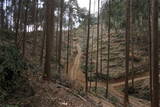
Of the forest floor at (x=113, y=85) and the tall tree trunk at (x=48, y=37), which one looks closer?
the tall tree trunk at (x=48, y=37)

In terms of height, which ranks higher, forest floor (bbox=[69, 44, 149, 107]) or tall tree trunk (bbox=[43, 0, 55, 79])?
tall tree trunk (bbox=[43, 0, 55, 79])

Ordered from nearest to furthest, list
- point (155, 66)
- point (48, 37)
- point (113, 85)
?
point (155, 66) < point (48, 37) < point (113, 85)

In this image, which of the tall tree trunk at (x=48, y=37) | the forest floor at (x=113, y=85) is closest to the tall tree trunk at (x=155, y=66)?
the tall tree trunk at (x=48, y=37)

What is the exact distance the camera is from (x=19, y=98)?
7.17 meters

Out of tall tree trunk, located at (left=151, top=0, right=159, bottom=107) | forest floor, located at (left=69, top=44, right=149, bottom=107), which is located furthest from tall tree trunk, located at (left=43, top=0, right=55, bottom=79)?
forest floor, located at (left=69, top=44, right=149, bottom=107)

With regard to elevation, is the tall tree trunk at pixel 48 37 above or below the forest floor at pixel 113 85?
above

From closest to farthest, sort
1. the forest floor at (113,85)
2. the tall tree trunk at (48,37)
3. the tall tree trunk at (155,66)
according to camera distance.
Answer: the tall tree trunk at (155,66)
the tall tree trunk at (48,37)
the forest floor at (113,85)

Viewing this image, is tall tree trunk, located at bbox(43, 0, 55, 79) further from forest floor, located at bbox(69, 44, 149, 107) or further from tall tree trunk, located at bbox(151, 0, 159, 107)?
forest floor, located at bbox(69, 44, 149, 107)

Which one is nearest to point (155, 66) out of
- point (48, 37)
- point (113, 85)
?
point (48, 37)

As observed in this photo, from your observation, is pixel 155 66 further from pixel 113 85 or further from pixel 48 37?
pixel 113 85

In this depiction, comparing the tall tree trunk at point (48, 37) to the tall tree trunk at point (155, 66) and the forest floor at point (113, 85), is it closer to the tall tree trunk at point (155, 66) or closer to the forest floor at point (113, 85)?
the tall tree trunk at point (155, 66)

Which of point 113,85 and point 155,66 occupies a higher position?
point 155,66

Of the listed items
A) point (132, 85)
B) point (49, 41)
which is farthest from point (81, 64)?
point (49, 41)

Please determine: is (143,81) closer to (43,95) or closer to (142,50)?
(142,50)
